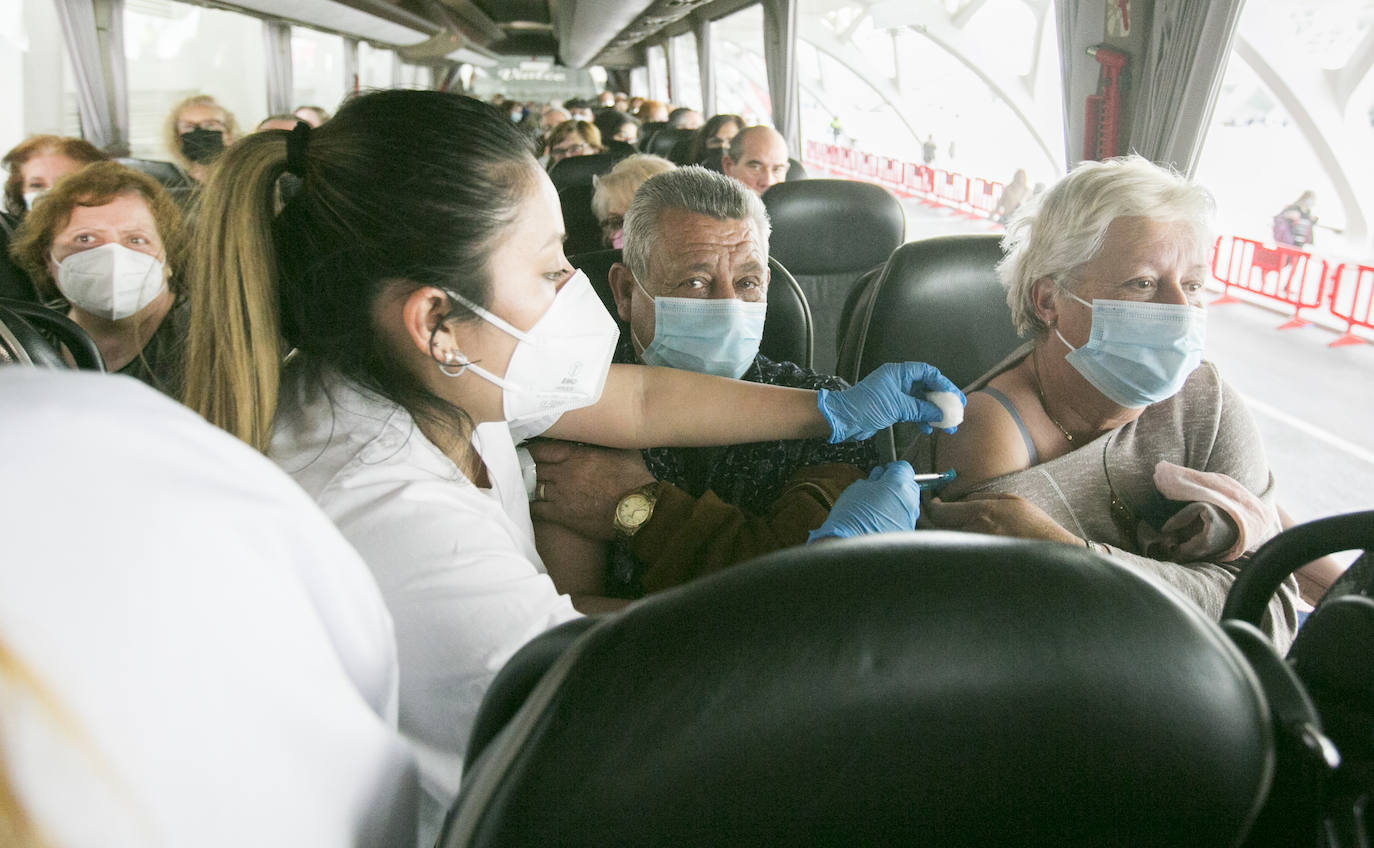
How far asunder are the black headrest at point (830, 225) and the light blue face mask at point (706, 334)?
1.99 metres

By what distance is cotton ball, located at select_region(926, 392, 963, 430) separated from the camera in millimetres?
1741

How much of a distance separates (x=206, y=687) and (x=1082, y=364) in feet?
5.92

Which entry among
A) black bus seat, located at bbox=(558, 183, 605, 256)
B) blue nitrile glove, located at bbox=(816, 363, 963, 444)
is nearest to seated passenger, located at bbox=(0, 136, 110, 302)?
black bus seat, located at bbox=(558, 183, 605, 256)

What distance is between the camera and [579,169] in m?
6.49

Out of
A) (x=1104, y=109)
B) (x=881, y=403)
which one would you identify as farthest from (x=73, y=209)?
(x=1104, y=109)

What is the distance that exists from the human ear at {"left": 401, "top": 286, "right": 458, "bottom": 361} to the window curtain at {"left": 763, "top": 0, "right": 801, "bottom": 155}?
28.3 ft

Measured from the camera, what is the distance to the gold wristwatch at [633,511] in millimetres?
1778

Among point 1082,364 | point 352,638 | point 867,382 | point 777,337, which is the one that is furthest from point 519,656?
point 777,337

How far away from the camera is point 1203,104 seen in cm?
321

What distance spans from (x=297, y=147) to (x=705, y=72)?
12736 mm

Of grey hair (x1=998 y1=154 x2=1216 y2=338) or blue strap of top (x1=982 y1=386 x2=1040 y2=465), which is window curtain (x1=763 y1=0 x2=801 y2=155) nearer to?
grey hair (x1=998 y1=154 x2=1216 y2=338)

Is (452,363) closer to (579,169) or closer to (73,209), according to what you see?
(73,209)

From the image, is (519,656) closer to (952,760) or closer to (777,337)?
(952,760)

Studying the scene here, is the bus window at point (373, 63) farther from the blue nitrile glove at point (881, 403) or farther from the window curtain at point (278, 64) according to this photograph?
the blue nitrile glove at point (881, 403)
